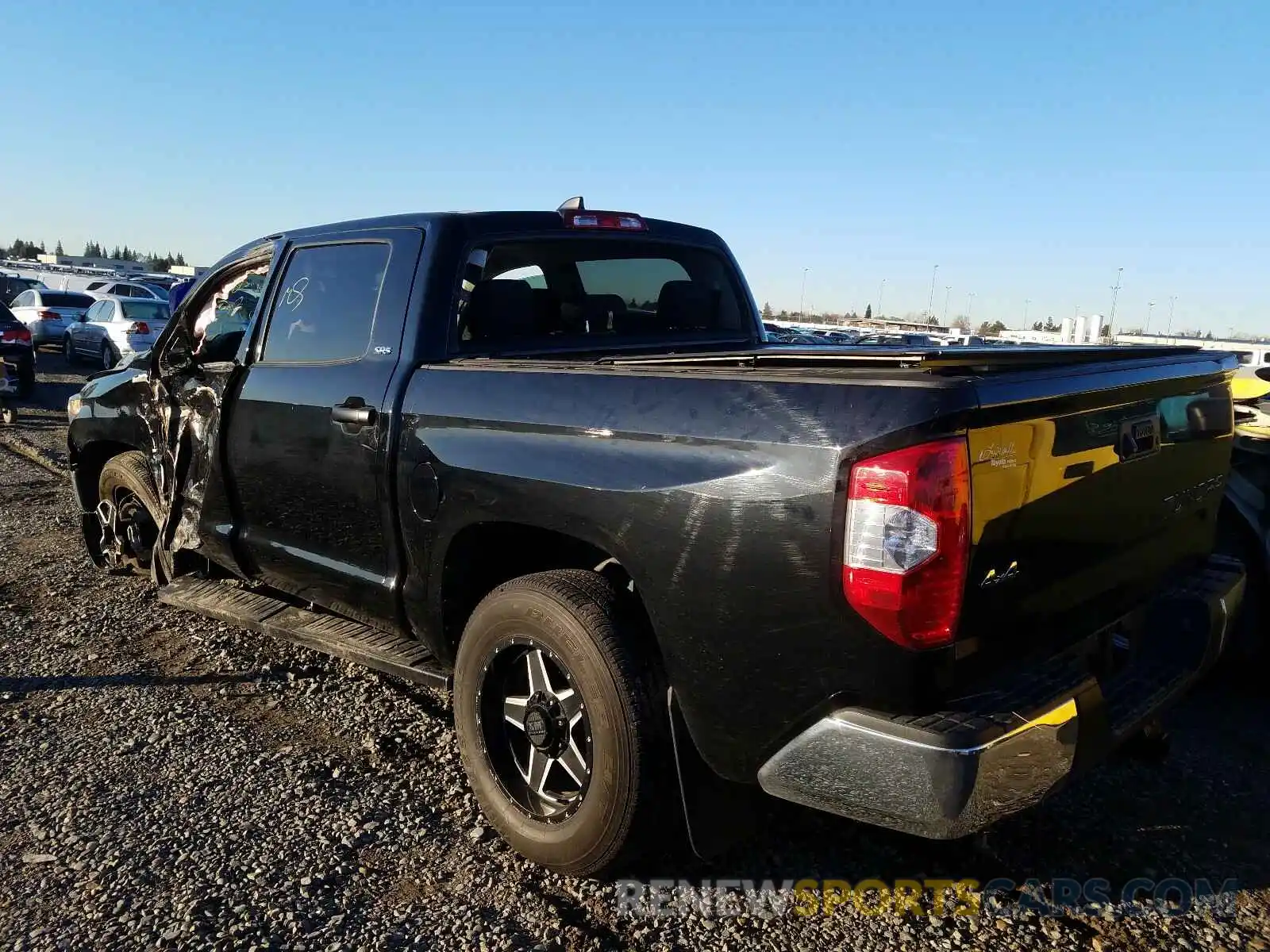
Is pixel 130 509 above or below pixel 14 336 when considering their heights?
below

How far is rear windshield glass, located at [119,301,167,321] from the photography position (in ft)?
63.5

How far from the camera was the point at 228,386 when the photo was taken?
13.9ft

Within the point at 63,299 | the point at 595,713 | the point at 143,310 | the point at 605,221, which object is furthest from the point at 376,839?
the point at 63,299

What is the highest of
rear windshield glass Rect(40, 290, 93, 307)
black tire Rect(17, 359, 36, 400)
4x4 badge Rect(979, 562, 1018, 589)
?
4x4 badge Rect(979, 562, 1018, 589)

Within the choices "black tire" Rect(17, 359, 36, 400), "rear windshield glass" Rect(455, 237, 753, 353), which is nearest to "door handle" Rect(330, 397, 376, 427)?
"rear windshield glass" Rect(455, 237, 753, 353)

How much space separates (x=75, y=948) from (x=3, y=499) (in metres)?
6.84

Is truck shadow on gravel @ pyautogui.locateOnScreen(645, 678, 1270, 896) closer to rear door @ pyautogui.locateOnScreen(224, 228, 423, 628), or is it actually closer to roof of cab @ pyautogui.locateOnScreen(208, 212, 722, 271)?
rear door @ pyautogui.locateOnScreen(224, 228, 423, 628)

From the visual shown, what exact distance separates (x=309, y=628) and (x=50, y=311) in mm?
22659

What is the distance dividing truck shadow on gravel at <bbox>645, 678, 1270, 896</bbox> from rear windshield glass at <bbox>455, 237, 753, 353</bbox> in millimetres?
1965

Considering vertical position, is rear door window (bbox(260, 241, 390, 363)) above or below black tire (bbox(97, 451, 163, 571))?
A: above

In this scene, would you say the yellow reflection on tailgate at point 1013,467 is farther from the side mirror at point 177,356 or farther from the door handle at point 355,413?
the side mirror at point 177,356

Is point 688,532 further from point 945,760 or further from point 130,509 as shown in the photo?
point 130,509

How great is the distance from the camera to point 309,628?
391 cm

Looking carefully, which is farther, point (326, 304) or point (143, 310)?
point (143, 310)
